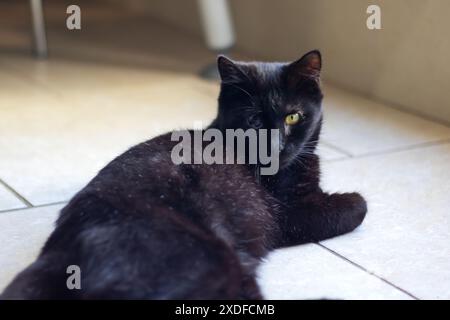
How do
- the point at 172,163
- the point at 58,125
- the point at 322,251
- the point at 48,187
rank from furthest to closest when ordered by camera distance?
the point at 58,125 < the point at 48,187 < the point at 322,251 < the point at 172,163

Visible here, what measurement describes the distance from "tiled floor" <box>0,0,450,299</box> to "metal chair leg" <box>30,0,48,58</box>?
0.27ft

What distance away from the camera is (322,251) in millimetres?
1858

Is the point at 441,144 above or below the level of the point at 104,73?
below

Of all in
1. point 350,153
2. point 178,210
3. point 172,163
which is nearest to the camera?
point 178,210

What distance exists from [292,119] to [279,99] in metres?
0.06

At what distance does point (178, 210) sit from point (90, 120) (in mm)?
1393

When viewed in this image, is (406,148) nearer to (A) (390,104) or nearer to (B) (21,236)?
(A) (390,104)

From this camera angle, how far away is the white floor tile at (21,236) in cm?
176

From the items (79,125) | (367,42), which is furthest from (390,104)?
(79,125)

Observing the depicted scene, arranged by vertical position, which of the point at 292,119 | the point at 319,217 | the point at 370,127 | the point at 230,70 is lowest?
the point at 319,217

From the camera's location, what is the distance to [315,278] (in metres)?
1.73

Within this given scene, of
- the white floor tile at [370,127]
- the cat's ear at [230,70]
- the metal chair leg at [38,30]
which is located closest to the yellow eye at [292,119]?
the cat's ear at [230,70]

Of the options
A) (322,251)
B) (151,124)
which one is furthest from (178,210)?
(151,124)
